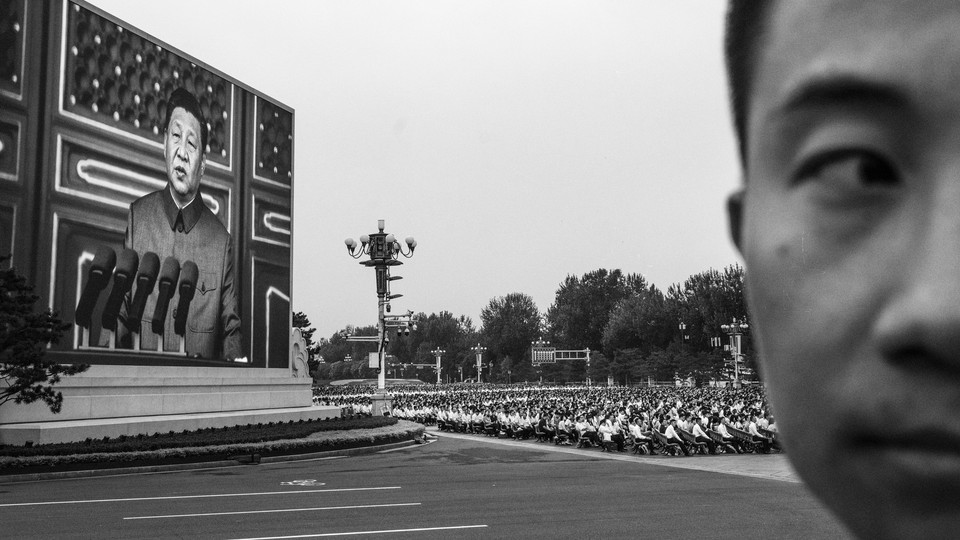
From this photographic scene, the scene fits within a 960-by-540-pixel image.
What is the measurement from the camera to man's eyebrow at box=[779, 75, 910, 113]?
1.93 feet

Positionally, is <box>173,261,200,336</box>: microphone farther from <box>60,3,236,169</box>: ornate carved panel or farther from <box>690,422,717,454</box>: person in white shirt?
<box>690,422,717,454</box>: person in white shirt

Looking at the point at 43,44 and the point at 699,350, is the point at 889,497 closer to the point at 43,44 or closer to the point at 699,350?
the point at 43,44

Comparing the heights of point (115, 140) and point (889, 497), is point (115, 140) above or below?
above

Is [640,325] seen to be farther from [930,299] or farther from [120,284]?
[930,299]

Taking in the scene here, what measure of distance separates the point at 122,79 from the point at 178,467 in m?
14.8

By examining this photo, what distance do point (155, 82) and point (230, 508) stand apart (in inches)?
847

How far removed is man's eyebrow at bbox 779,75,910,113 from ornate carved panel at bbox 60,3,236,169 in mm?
28093

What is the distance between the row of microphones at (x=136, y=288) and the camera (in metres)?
25.7

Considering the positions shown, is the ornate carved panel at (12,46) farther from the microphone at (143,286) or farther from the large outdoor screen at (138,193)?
the microphone at (143,286)

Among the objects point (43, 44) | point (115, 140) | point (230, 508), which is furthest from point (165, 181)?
point (230, 508)

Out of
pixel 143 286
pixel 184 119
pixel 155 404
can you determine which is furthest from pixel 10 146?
pixel 155 404

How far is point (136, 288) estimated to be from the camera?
27641mm

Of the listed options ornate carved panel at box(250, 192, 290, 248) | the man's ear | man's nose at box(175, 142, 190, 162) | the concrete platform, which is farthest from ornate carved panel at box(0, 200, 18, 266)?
the man's ear

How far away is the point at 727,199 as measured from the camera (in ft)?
2.64
